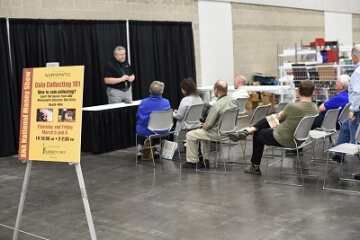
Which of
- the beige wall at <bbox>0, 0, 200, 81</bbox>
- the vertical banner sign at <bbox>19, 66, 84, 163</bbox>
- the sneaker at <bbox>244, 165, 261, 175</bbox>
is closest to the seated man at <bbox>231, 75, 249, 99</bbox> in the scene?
the sneaker at <bbox>244, 165, 261, 175</bbox>

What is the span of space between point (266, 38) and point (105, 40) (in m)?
6.53

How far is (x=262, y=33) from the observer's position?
13.7 m

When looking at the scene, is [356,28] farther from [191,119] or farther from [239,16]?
[191,119]

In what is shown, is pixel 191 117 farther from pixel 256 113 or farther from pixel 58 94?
pixel 58 94

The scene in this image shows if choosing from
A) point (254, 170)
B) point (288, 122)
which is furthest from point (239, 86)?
point (288, 122)

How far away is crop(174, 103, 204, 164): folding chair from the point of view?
21.0ft

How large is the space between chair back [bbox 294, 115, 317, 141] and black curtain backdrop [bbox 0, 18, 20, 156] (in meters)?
4.45

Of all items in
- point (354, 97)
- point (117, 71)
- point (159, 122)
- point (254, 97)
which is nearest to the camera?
point (354, 97)

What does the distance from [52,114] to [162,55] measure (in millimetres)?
6754

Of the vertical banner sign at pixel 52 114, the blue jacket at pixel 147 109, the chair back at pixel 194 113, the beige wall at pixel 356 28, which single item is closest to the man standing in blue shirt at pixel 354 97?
the chair back at pixel 194 113

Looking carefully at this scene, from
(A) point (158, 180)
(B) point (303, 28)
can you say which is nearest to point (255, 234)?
(A) point (158, 180)

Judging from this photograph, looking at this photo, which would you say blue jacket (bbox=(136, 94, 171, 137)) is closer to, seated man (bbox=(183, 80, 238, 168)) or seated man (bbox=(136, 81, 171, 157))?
seated man (bbox=(136, 81, 171, 157))

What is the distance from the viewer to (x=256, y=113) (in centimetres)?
641

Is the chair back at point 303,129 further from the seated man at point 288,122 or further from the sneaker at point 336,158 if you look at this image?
the sneaker at point 336,158
